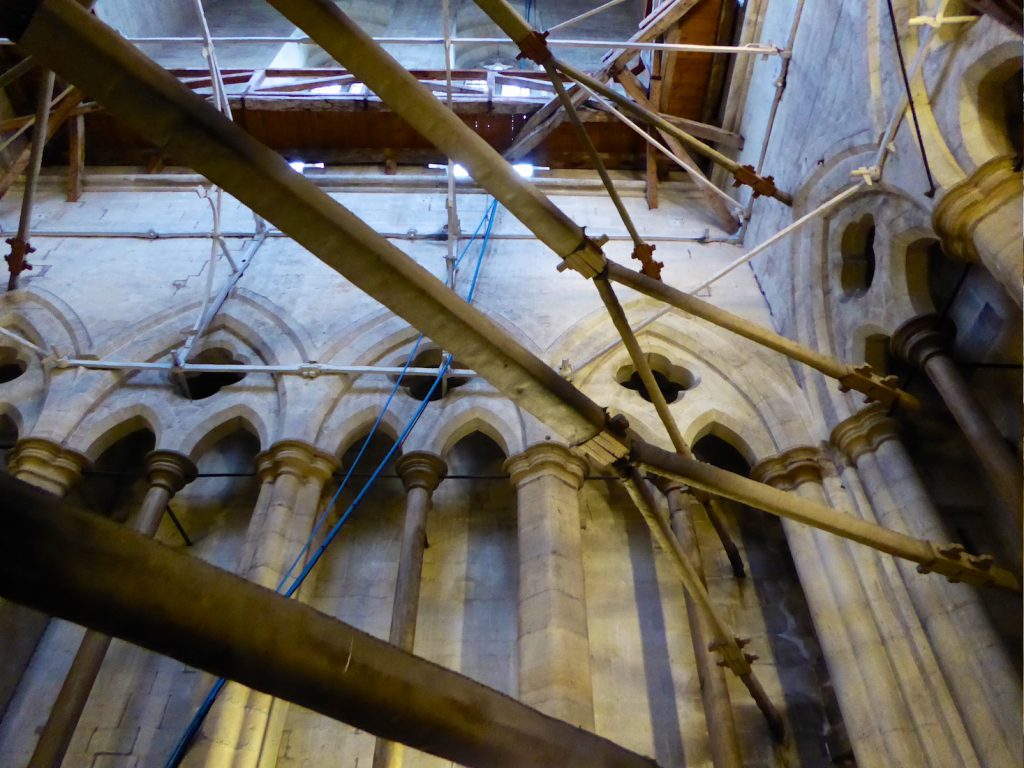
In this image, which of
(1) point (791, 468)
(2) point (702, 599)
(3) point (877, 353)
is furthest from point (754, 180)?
(2) point (702, 599)

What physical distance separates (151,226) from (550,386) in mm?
6620

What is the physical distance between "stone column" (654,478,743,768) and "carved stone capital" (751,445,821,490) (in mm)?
596

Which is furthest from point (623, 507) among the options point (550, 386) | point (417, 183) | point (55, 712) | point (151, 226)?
point (151, 226)

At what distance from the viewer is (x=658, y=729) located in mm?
5191

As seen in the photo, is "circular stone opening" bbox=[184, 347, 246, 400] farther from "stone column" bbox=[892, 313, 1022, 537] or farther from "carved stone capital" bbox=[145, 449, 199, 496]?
"stone column" bbox=[892, 313, 1022, 537]

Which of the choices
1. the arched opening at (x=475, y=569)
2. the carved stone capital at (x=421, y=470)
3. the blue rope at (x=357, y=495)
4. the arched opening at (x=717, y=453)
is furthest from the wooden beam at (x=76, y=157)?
the arched opening at (x=717, y=453)

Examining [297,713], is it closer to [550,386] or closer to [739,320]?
[550,386]

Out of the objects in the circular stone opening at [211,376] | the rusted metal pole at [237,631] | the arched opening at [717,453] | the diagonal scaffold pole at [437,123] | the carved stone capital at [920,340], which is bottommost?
the rusted metal pole at [237,631]

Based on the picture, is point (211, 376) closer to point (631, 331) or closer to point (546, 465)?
point (546, 465)

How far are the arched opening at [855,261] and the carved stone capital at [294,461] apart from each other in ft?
13.8

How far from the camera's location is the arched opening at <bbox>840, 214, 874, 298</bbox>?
20.6 ft

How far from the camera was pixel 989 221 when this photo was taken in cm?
410

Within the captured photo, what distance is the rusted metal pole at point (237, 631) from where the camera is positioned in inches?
60.4

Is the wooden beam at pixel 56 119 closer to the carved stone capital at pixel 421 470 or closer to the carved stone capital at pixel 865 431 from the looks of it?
the carved stone capital at pixel 421 470
